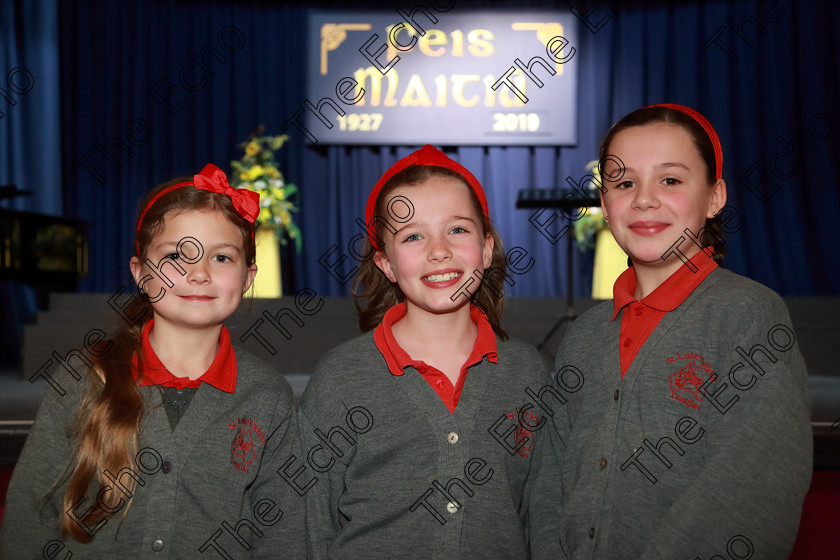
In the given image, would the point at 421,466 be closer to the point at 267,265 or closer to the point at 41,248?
the point at 41,248

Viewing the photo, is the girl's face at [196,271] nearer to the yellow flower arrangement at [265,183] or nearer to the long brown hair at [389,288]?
the long brown hair at [389,288]

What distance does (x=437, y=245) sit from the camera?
1625 millimetres

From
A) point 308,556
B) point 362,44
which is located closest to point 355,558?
point 308,556

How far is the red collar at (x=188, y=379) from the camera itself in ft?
5.09

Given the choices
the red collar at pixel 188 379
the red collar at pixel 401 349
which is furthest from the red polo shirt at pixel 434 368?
the red collar at pixel 188 379

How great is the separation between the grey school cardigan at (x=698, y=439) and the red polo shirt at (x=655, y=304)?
0.06 ft

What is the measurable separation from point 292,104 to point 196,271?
609 centimetres

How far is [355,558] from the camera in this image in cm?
145

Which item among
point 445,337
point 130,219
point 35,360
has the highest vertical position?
point 130,219

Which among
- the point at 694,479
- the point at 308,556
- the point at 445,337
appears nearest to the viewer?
the point at 694,479

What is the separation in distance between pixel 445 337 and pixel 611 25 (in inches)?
258

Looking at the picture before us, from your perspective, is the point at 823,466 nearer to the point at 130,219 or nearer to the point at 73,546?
the point at 73,546

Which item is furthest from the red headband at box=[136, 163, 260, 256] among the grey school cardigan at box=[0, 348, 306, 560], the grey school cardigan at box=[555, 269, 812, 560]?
the grey school cardigan at box=[555, 269, 812, 560]

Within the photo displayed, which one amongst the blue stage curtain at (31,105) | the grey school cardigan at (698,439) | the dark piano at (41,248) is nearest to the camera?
the grey school cardigan at (698,439)
